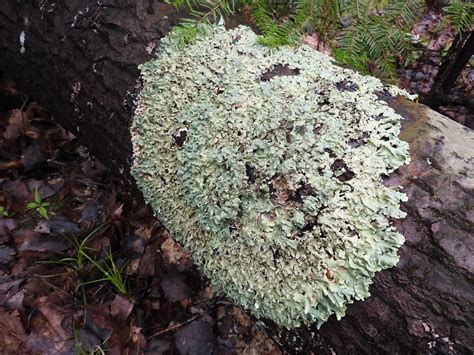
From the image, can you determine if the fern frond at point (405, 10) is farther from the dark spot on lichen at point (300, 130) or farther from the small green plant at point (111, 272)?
the small green plant at point (111, 272)

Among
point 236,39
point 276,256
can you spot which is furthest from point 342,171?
point 236,39

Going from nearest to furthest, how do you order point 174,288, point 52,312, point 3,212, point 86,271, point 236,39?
point 236,39
point 52,312
point 174,288
point 86,271
point 3,212

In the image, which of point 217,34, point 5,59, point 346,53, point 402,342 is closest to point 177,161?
point 217,34

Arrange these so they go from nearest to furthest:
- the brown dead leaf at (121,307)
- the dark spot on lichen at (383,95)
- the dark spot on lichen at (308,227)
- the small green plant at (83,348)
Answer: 1. the dark spot on lichen at (308,227)
2. the dark spot on lichen at (383,95)
3. the small green plant at (83,348)
4. the brown dead leaf at (121,307)

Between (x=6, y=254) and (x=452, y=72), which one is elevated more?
(x=452, y=72)

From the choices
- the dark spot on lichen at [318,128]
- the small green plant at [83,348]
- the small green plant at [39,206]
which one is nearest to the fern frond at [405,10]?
the dark spot on lichen at [318,128]

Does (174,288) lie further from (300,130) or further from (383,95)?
(383,95)

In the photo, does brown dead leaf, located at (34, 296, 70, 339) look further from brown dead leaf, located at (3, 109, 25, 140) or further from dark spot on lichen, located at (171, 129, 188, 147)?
brown dead leaf, located at (3, 109, 25, 140)
